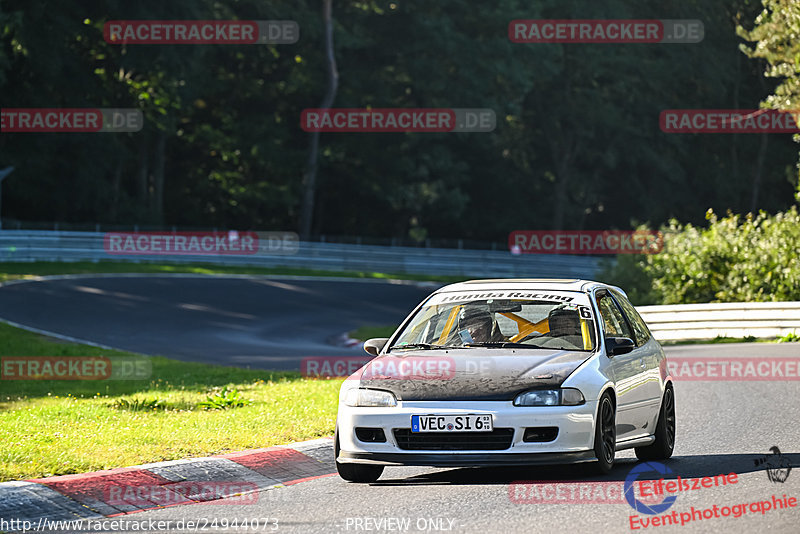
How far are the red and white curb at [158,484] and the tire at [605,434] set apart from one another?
7.21 feet

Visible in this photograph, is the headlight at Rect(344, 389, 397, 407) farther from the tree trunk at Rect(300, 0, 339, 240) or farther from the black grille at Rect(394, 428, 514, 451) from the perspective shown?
the tree trunk at Rect(300, 0, 339, 240)

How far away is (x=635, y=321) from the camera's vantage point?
1064 centimetres

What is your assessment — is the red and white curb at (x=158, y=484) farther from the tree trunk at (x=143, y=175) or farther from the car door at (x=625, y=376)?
the tree trunk at (x=143, y=175)

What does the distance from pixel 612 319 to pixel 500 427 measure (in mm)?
2459

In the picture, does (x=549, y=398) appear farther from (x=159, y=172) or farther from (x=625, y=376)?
(x=159, y=172)

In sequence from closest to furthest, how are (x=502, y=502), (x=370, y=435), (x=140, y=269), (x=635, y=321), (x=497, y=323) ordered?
(x=502, y=502) < (x=370, y=435) < (x=497, y=323) < (x=635, y=321) < (x=140, y=269)

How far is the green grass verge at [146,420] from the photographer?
29.8 feet

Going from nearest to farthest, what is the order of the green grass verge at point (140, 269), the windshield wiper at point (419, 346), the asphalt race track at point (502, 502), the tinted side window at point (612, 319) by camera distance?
1. the asphalt race track at point (502, 502)
2. the windshield wiper at point (419, 346)
3. the tinted side window at point (612, 319)
4. the green grass verge at point (140, 269)

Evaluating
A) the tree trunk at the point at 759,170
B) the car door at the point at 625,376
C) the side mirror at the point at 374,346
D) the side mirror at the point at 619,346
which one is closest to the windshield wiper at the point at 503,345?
the side mirror at the point at 619,346

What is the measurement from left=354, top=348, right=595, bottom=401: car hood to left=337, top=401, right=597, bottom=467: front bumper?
0.10m

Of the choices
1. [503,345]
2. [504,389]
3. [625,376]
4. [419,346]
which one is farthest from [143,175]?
[504,389]

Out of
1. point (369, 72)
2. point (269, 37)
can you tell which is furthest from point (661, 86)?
point (269, 37)

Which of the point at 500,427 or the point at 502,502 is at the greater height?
the point at 500,427

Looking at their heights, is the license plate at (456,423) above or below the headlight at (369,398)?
below
